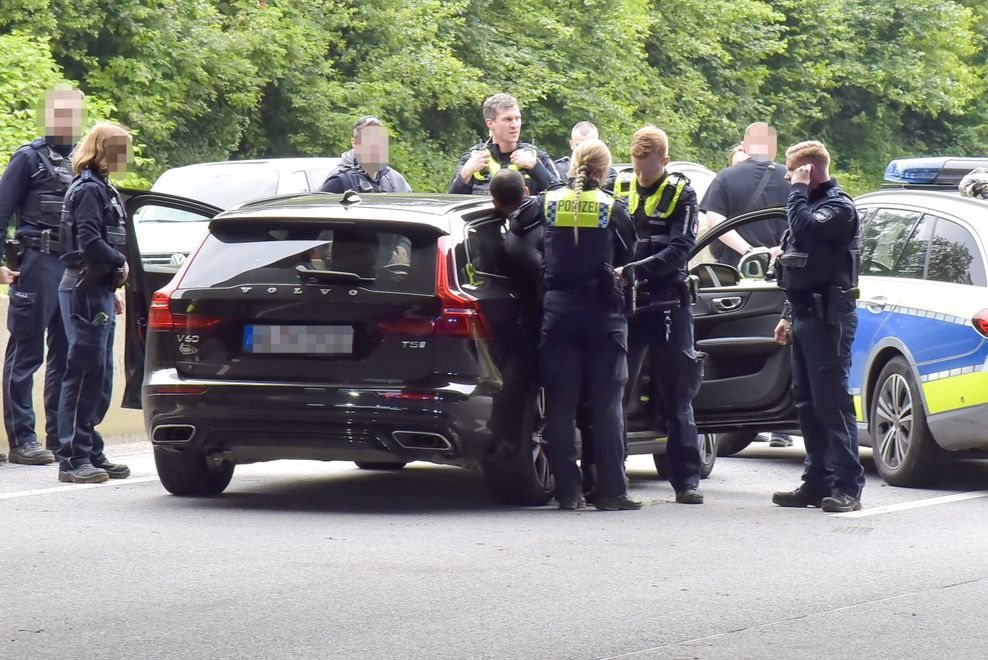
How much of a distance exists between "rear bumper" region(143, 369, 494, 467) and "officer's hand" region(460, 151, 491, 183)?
2.64 meters

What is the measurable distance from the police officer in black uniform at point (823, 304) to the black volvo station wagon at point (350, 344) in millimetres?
1324

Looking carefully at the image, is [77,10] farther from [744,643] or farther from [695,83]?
[744,643]

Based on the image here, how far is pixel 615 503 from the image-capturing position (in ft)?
29.7

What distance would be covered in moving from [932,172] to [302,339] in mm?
5675

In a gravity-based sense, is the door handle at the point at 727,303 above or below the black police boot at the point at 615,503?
above

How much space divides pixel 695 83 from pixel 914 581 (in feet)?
100

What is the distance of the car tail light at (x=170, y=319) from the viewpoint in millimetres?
8570

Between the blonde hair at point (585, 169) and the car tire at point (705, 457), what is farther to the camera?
the car tire at point (705, 457)

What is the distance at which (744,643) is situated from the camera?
5742mm

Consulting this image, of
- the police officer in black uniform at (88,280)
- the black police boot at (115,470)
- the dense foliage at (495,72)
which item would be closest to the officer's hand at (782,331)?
the police officer in black uniform at (88,280)

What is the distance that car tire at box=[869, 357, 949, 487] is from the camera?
1016 cm

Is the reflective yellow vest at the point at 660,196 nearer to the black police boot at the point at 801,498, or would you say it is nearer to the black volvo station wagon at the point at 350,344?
the black volvo station wagon at the point at 350,344

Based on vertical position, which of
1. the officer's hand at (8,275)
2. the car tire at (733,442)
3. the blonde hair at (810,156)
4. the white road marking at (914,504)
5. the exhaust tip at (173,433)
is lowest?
the car tire at (733,442)

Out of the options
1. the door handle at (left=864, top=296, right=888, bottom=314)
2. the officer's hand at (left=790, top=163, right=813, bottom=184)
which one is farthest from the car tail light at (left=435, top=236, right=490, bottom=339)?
the door handle at (left=864, top=296, right=888, bottom=314)
